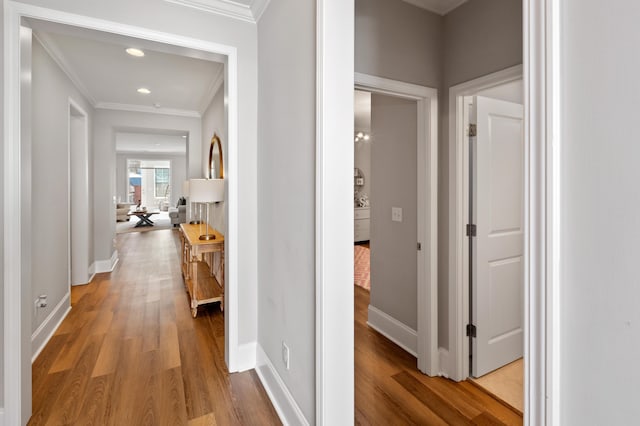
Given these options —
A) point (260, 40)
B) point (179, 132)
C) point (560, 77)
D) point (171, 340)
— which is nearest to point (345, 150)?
point (560, 77)

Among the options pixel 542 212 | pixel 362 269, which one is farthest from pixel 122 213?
pixel 542 212

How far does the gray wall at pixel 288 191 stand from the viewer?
4.88 ft

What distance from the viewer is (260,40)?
2191 mm

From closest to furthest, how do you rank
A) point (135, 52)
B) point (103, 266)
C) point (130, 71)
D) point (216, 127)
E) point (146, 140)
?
point (135, 52)
point (130, 71)
point (216, 127)
point (103, 266)
point (146, 140)

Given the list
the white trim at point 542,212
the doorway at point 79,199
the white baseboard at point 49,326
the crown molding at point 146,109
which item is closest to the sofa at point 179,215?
the crown molding at point 146,109

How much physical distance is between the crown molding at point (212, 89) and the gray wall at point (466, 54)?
245 centimetres

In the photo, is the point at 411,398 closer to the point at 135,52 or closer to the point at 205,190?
the point at 205,190

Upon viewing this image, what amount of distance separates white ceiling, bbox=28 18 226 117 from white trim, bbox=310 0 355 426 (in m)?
1.25

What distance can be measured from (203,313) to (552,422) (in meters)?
3.30

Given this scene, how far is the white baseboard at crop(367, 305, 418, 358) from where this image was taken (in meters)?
2.52

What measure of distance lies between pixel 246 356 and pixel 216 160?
8.89 ft

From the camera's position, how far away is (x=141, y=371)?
2.21 meters

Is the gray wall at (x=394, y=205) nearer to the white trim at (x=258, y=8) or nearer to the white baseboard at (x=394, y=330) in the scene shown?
the white baseboard at (x=394, y=330)

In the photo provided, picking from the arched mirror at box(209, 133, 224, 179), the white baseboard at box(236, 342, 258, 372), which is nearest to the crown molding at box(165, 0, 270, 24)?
the arched mirror at box(209, 133, 224, 179)
